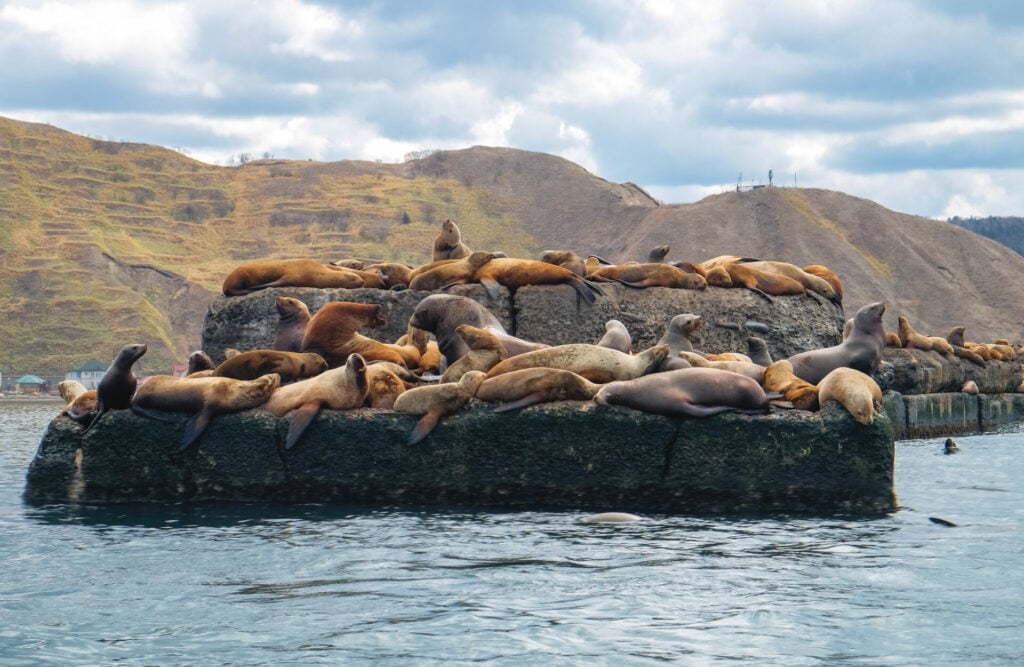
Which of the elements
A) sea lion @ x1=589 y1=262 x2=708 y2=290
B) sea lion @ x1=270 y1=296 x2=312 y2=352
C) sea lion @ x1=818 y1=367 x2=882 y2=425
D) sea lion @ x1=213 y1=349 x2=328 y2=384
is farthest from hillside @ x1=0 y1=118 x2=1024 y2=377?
sea lion @ x1=818 y1=367 x2=882 y2=425

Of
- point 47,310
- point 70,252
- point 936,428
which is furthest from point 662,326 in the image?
point 70,252

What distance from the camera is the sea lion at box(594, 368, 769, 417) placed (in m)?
9.77

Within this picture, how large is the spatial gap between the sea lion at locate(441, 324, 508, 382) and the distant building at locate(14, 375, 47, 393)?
80.1 metres

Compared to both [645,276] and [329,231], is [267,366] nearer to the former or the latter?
[645,276]

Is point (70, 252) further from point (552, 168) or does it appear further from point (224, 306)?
point (224, 306)

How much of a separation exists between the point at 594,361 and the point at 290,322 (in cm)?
358

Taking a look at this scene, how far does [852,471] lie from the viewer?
980 cm

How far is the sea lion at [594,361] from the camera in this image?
35.1 ft

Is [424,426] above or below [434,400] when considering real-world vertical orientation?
below

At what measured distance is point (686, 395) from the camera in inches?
389

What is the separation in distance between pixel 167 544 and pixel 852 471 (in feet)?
17.2

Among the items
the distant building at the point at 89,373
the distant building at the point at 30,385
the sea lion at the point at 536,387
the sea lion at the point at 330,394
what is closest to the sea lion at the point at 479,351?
the sea lion at the point at 536,387

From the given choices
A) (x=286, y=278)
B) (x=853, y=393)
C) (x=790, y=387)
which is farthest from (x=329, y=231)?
(x=853, y=393)

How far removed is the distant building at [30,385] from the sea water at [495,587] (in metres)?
79.8
